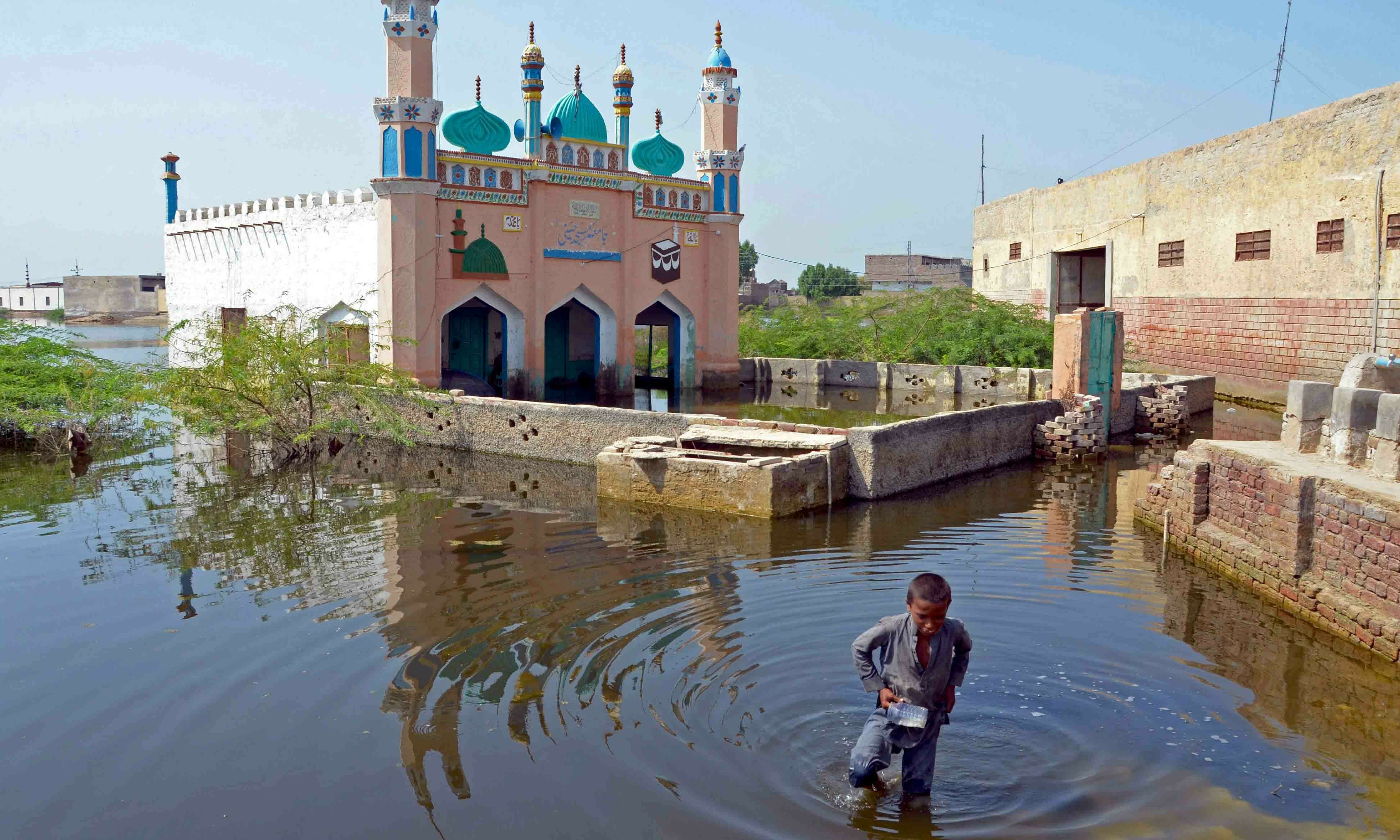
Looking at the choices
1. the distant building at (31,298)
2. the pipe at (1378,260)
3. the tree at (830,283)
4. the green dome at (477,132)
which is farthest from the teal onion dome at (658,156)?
the distant building at (31,298)

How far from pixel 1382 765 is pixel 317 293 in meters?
19.7

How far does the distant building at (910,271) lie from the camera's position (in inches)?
2377

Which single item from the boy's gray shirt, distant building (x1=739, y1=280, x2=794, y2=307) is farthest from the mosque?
distant building (x1=739, y1=280, x2=794, y2=307)

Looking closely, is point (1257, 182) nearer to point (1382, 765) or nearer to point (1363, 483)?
point (1363, 483)

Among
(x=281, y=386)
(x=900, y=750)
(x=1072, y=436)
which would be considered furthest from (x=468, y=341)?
(x=900, y=750)

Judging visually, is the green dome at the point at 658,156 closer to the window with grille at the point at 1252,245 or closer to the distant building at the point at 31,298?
the window with grille at the point at 1252,245

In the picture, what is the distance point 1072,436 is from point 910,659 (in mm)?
11073

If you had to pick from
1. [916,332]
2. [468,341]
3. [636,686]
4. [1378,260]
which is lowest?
[636,686]

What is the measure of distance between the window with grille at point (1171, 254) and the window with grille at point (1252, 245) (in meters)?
1.96

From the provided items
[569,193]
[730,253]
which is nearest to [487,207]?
[569,193]

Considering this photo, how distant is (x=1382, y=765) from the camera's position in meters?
5.61

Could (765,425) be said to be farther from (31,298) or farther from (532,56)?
(31,298)

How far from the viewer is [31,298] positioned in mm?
81438

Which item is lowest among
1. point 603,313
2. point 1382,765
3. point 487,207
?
point 1382,765
